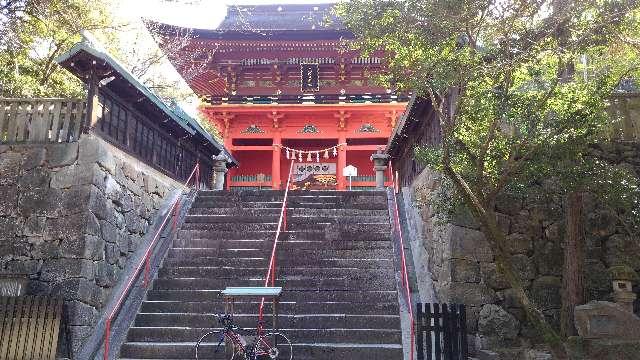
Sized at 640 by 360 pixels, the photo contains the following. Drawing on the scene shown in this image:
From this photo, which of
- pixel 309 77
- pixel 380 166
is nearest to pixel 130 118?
pixel 380 166

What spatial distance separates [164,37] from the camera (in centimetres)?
1980

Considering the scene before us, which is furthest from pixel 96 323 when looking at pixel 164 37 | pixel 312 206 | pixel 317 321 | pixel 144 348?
pixel 164 37

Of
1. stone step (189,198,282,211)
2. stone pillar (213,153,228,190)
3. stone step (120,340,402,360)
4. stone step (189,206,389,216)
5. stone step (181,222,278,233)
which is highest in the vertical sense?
stone pillar (213,153,228,190)

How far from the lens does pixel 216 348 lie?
680cm

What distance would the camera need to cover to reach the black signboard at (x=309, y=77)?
72.1 ft

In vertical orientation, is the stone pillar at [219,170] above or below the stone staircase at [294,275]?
above

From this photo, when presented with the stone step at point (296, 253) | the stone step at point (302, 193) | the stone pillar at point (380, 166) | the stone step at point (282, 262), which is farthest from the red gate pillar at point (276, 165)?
the stone step at point (282, 262)

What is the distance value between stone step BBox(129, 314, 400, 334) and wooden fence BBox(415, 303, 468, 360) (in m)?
1.07

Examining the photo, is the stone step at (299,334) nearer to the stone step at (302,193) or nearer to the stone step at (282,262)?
the stone step at (282,262)

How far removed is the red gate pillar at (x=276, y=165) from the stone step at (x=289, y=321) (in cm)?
1330

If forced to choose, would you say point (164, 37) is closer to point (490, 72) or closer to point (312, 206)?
point (312, 206)

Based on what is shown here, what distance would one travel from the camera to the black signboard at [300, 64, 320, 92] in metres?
22.0

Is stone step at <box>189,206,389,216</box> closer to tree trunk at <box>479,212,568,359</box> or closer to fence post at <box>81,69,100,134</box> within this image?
fence post at <box>81,69,100,134</box>

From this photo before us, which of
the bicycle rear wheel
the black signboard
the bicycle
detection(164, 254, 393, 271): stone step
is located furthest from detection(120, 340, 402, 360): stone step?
the black signboard
